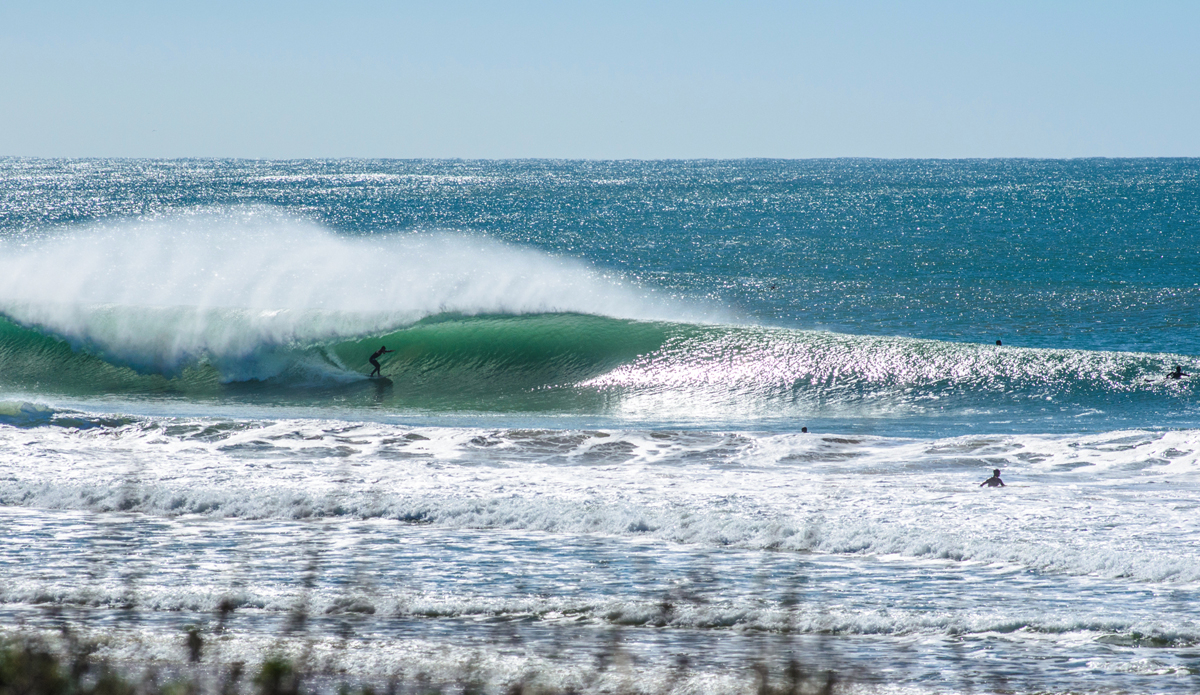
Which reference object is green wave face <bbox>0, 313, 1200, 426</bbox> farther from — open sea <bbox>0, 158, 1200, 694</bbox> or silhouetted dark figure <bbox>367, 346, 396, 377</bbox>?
silhouetted dark figure <bbox>367, 346, 396, 377</bbox>

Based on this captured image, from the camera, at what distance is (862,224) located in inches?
2404

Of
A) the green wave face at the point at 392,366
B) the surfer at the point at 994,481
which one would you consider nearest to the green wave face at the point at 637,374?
the green wave face at the point at 392,366

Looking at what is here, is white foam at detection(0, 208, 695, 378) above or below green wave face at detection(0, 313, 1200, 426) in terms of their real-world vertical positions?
above

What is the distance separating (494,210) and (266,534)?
72.9 meters

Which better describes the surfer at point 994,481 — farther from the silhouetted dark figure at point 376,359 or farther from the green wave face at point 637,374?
the silhouetted dark figure at point 376,359

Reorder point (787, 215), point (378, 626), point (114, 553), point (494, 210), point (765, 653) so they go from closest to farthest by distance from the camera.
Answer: point (765, 653) → point (378, 626) → point (114, 553) → point (787, 215) → point (494, 210)

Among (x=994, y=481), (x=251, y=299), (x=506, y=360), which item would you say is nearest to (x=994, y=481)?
(x=994, y=481)

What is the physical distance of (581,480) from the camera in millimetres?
10148

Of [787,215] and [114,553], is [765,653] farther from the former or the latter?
[787,215]

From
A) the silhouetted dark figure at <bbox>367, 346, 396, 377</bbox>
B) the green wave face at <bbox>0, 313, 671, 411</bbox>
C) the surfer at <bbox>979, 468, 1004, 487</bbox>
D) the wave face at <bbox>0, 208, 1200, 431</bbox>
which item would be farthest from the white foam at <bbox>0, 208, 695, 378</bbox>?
the surfer at <bbox>979, 468, 1004, 487</bbox>

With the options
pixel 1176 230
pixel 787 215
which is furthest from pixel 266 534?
pixel 787 215

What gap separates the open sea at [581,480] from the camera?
19.1ft

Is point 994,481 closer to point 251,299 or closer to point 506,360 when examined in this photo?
point 506,360

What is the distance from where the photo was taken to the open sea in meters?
5.81
